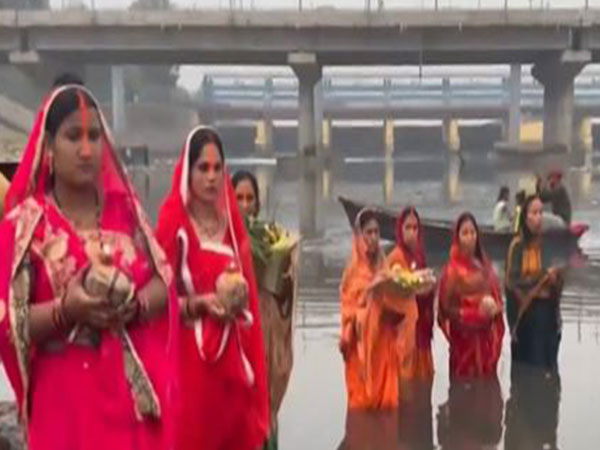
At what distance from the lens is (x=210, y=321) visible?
4.50 meters

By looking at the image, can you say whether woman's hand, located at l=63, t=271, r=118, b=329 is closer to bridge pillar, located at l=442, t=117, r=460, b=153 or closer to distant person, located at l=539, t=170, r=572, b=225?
distant person, located at l=539, t=170, r=572, b=225

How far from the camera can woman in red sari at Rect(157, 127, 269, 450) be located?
4.57 metres

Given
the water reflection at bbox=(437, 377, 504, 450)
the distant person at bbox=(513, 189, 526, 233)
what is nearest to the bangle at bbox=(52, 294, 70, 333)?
the water reflection at bbox=(437, 377, 504, 450)

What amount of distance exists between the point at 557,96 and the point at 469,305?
39.4m

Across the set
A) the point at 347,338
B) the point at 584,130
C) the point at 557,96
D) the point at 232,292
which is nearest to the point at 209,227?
the point at 232,292

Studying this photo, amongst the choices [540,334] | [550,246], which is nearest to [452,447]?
[540,334]

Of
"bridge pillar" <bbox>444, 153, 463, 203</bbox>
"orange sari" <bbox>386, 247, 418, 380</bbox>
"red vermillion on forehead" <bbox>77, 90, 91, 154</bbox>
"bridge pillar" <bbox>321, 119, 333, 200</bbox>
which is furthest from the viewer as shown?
"bridge pillar" <bbox>321, 119, 333, 200</bbox>

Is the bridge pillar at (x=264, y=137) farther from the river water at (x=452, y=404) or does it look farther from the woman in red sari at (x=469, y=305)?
the woman in red sari at (x=469, y=305)

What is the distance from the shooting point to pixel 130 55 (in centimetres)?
4331

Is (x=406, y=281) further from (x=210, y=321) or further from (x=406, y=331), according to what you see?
(x=210, y=321)

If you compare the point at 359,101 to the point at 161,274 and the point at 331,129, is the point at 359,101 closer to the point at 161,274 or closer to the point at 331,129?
the point at 331,129

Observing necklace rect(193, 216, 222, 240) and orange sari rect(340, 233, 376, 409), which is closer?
necklace rect(193, 216, 222, 240)

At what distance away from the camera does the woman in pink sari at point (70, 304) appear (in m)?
3.18

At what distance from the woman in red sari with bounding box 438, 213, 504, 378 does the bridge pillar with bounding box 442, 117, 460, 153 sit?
60.5 m
